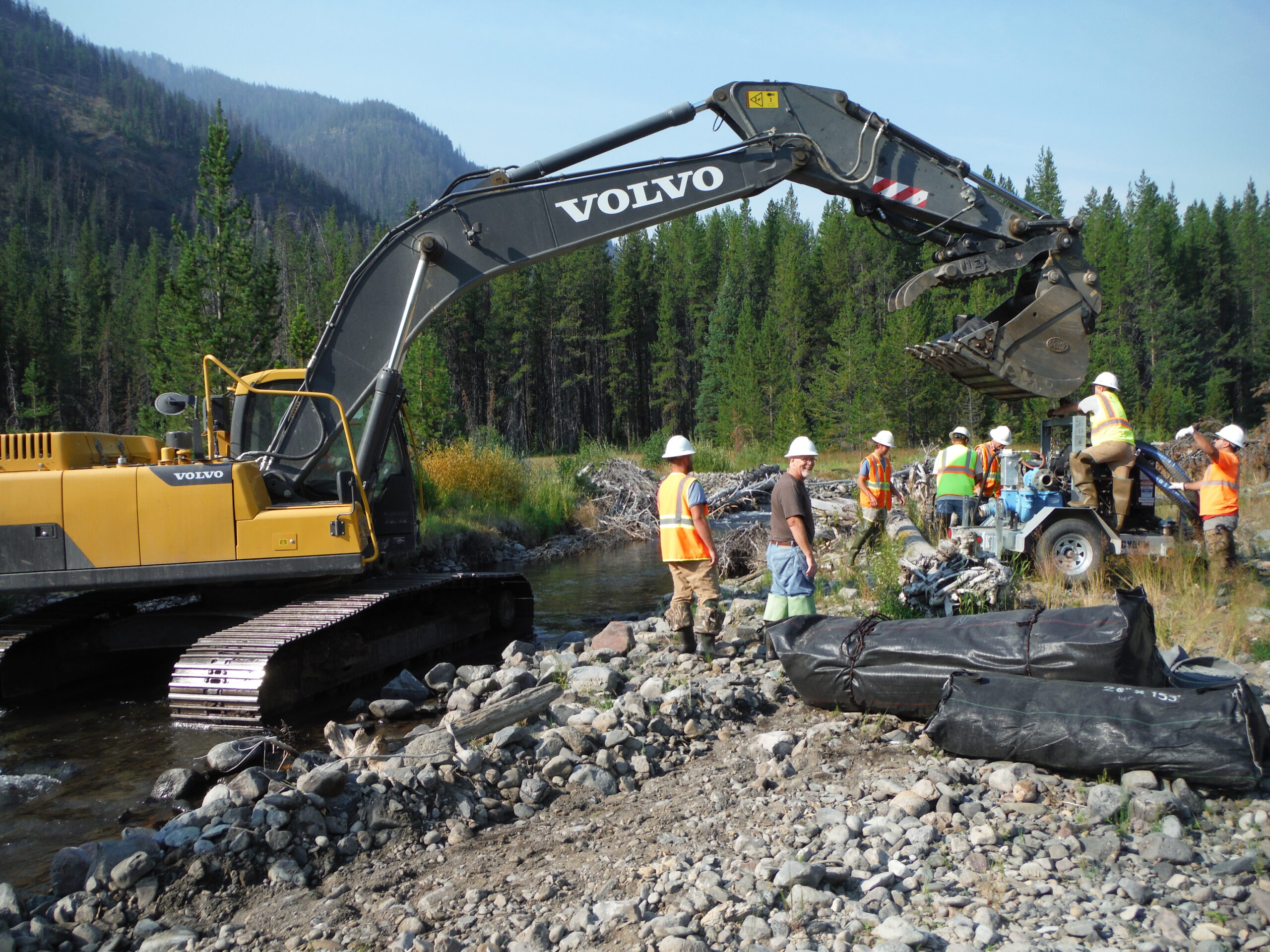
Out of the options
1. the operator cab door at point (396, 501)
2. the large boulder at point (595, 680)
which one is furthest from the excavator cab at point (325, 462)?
the large boulder at point (595, 680)

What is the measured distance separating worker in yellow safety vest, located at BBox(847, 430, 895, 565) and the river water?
3.52 metres

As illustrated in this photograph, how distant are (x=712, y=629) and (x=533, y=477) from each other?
14307 mm

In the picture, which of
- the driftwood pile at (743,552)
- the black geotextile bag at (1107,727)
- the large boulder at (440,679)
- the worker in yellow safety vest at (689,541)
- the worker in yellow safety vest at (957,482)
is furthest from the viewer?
the driftwood pile at (743,552)

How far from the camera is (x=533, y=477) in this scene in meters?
21.5

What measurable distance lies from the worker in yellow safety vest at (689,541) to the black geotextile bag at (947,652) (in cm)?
126

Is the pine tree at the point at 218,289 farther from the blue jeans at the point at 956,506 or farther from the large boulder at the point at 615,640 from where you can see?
the blue jeans at the point at 956,506

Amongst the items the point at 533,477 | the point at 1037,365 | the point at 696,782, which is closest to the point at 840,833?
the point at 696,782

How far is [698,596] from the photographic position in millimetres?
7711

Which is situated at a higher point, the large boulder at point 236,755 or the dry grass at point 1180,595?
the dry grass at point 1180,595

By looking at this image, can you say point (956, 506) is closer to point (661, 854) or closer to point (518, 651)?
point (518, 651)

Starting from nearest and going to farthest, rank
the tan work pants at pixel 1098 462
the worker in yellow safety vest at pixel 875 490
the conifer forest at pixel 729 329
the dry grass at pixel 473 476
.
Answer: the tan work pants at pixel 1098 462 < the worker in yellow safety vest at pixel 875 490 < the dry grass at pixel 473 476 < the conifer forest at pixel 729 329

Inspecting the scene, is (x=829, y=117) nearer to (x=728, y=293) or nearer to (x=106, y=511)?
(x=106, y=511)

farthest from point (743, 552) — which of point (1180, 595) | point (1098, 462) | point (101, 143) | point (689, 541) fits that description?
point (101, 143)

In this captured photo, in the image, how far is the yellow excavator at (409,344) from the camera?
301 inches
